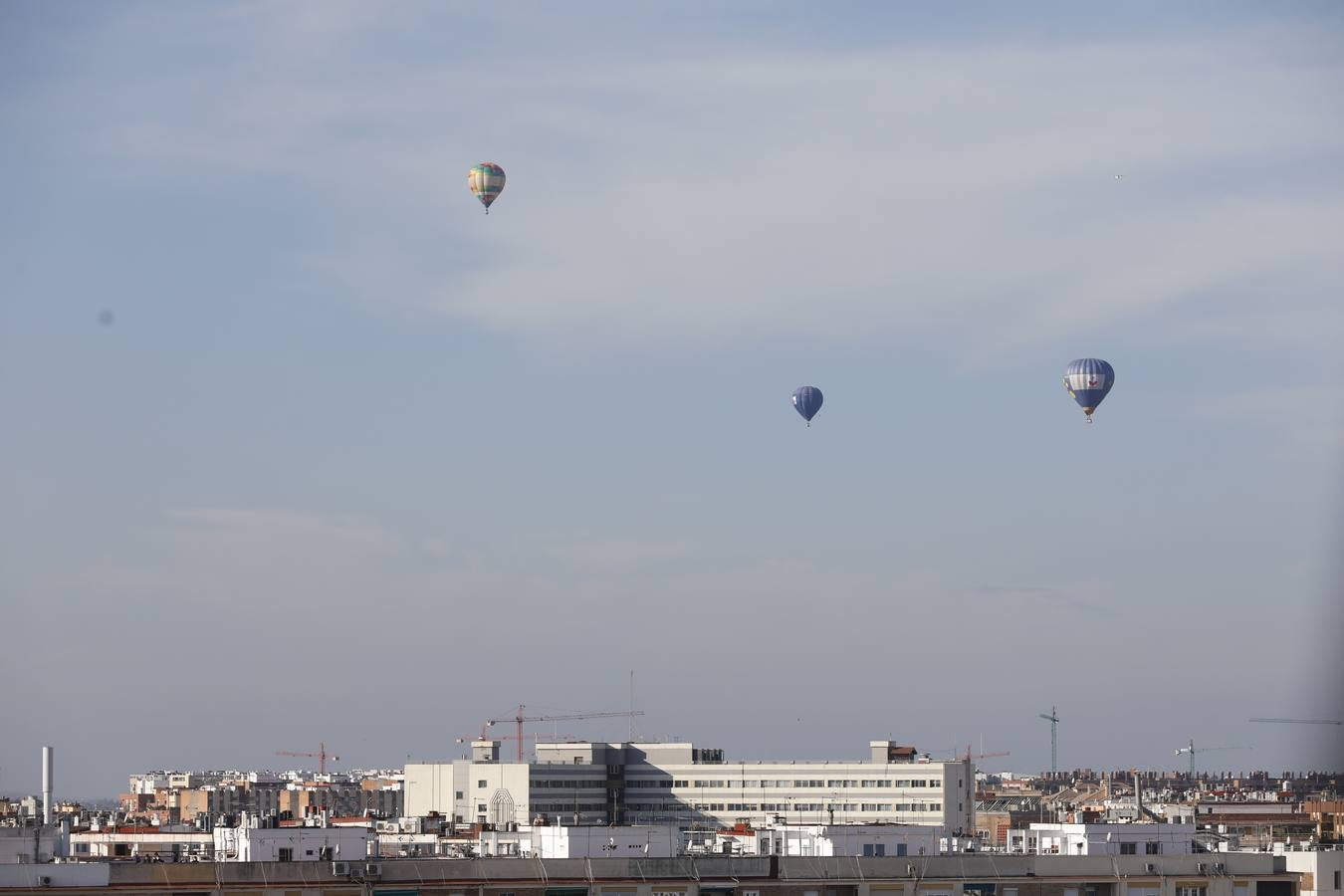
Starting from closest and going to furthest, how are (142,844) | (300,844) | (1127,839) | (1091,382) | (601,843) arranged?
(300,844) < (601,843) < (1127,839) < (142,844) < (1091,382)

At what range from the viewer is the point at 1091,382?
447ft

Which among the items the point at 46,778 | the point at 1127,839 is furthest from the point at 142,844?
the point at 1127,839

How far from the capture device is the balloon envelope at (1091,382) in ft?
446

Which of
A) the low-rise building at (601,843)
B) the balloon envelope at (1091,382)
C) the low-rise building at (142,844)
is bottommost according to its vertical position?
the low-rise building at (142,844)

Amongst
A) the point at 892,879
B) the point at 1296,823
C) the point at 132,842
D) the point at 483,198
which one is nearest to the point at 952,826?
the point at 1296,823

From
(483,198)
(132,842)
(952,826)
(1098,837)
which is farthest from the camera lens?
(952,826)

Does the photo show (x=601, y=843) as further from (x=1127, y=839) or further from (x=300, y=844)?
(x=1127, y=839)

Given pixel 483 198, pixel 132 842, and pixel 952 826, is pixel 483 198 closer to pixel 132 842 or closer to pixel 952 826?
pixel 132 842

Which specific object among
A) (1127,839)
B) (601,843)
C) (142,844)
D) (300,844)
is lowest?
(142,844)

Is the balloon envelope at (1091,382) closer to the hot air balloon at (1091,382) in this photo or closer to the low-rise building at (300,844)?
the hot air balloon at (1091,382)

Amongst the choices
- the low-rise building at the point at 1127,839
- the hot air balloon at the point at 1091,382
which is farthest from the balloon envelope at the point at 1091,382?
the low-rise building at the point at 1127,839

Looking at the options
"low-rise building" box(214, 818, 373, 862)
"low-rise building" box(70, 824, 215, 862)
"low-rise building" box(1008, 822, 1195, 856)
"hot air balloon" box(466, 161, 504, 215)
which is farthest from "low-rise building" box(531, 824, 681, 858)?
"hot air balloon" box(466, 161, 504, 215)

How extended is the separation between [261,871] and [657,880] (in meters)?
12.9

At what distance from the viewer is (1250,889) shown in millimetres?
76438
